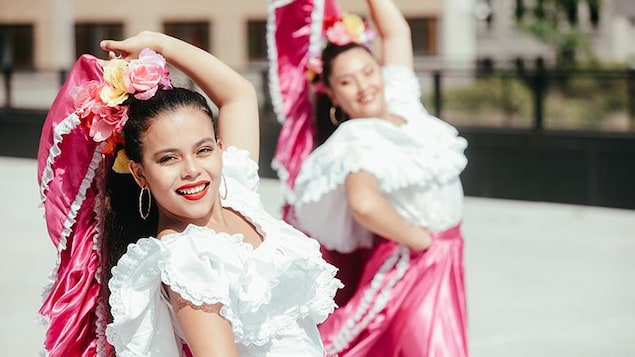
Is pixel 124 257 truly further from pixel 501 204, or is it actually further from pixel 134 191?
pixel 501 204

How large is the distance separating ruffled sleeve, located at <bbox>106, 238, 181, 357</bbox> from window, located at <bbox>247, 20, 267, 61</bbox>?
2271 centimetres

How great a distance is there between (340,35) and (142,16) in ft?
70.6

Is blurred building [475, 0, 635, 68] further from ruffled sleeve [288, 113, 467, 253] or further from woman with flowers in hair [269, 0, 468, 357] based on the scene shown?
ruffled sleeve [288, 113, 467, 253]

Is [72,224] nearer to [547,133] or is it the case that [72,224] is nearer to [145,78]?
[145,78]

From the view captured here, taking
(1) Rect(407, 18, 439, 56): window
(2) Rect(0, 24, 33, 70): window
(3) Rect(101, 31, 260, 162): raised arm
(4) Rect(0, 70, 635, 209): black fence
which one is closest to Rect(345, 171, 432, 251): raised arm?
(3) Rect(101, 31, 260, 162): raised arm

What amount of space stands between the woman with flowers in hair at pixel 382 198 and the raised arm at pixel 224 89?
0.96 metres

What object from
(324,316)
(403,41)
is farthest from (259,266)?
(403,41)

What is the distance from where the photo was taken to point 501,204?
1041 cm

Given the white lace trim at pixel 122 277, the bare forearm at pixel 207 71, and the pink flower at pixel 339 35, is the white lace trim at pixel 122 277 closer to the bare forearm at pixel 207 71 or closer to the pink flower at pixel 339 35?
the bare forearm at pixel 207 71

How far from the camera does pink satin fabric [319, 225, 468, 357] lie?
12.9 ft

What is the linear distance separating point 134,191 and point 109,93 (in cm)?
24

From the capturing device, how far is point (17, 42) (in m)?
26.3

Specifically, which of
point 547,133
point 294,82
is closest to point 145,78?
point 294,82

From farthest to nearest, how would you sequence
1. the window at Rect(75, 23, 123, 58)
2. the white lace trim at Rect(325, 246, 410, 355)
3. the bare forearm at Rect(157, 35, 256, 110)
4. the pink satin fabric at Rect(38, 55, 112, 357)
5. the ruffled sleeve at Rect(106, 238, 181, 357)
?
the window at Rect(75, 23, 123, 58) < the white lace trim at Rect(325, 246, 410, 355) < the bare forearm at Rect(157, 35, 256, 110) < the pink satin fabric at Rect(38, 55, 112, 357) < the ruffled sleeve at Rect(106, 238, 181, 357)
